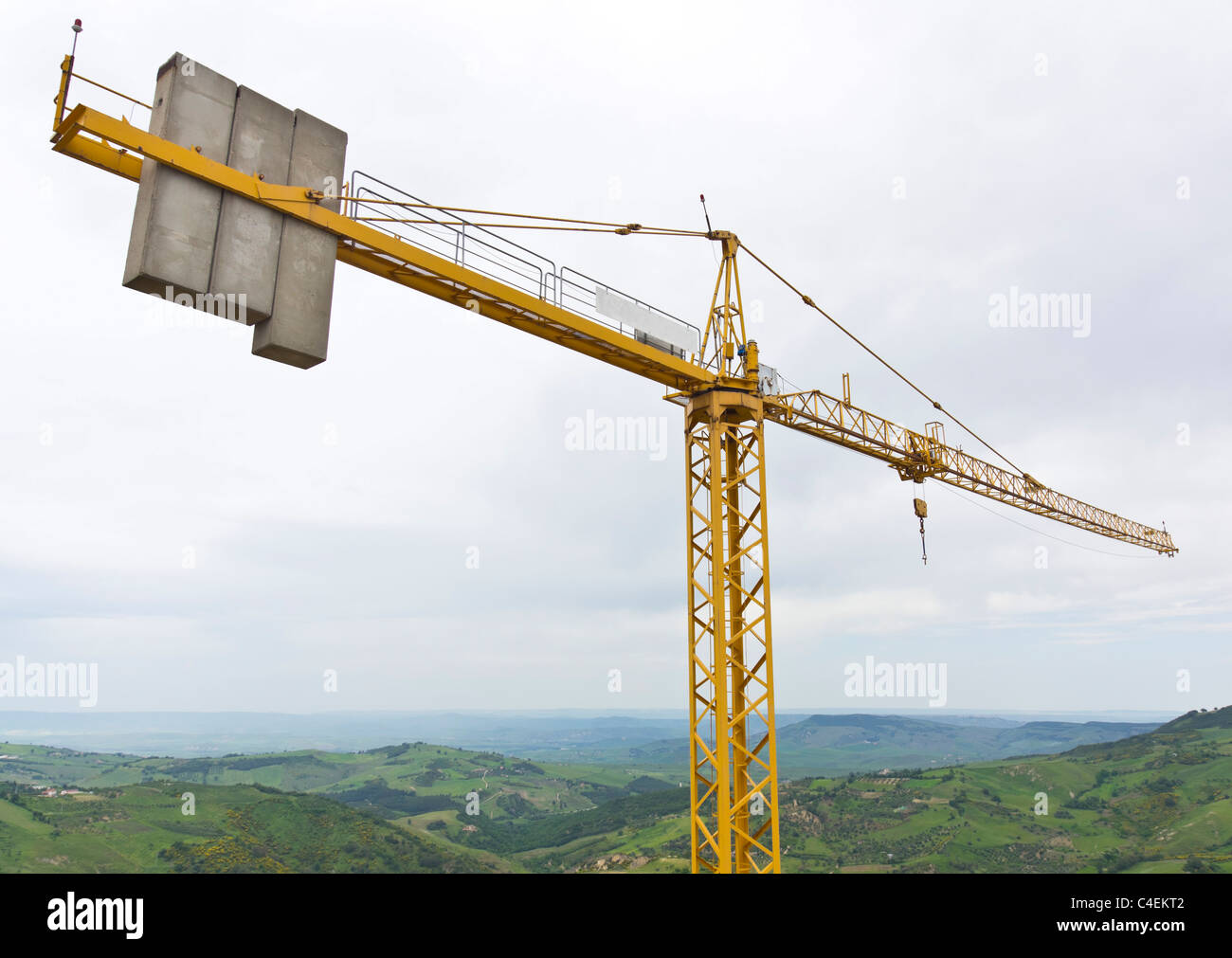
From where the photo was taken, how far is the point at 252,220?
12523mm

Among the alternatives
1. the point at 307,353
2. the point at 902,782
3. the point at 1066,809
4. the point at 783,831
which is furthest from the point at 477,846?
the point at 307,353

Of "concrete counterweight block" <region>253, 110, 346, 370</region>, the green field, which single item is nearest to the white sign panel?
"concrete counterweight block" <region>253, 110, 346, 370</region>

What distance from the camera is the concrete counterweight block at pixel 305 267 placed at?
12.4m

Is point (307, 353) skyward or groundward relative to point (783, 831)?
skyward

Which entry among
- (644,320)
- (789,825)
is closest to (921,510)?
(644,320)

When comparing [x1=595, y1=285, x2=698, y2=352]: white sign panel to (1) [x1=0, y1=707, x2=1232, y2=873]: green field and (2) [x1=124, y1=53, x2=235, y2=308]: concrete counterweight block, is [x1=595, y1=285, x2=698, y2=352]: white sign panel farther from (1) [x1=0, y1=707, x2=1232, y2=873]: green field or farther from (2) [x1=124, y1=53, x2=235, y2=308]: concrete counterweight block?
(1) [x1=0, y1=707, x2=1232, y2=873]: green field

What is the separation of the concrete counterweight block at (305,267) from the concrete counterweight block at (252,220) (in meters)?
0.16

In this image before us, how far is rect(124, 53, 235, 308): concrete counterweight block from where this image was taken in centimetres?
1116

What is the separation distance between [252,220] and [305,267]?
109 cm

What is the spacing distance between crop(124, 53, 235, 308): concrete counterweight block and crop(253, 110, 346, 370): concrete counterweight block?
3.61 feet
